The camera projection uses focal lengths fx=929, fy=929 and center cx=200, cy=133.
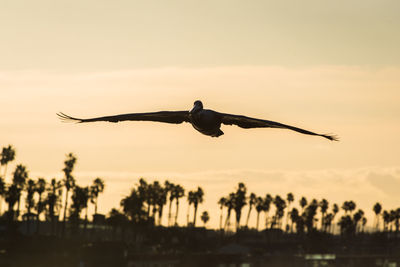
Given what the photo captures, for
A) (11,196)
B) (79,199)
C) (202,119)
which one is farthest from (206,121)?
(79,199)

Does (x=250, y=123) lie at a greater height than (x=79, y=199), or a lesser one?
lesser

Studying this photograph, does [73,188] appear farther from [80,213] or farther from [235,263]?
[235,263]

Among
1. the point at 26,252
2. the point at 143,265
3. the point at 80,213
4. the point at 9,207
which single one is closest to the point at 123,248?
the point at 143,265

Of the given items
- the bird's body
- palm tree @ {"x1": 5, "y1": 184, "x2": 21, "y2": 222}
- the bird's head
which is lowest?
the bird's body

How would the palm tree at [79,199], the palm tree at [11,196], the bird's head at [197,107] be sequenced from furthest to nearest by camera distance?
the palm tree at [79,199]
the palm tree at [11,196]
the bird's head at [197,107]

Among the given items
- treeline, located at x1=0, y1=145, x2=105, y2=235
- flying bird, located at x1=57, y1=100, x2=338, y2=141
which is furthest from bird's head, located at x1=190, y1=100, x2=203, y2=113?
treeline, located at x1=0, y1=145, x2=105, y2=235

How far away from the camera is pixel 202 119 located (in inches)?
1192

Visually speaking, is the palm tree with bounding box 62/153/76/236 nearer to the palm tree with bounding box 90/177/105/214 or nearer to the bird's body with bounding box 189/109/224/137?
the palm tree with bounding box 90/177/105/214

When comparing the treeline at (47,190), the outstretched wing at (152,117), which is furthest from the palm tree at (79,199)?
the outstretched wing at (152,117)

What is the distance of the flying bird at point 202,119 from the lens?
3034 centimetres

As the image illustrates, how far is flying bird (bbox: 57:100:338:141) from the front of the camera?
99.6ft

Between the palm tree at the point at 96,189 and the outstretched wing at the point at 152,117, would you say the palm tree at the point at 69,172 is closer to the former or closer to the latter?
the palm tree at the point at 96,189

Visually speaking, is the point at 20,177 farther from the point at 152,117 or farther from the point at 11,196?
the point at 152,117

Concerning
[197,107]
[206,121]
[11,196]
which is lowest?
[206,121]
